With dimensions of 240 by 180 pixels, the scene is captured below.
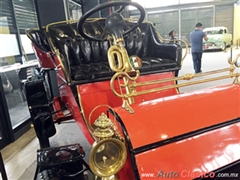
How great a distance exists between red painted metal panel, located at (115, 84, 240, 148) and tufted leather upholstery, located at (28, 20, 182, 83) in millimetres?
800

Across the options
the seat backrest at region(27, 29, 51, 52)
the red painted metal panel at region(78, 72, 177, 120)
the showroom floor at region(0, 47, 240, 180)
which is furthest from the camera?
the seat backrest at region(27, 29, 51, 52)

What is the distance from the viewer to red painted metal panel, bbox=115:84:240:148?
997mm

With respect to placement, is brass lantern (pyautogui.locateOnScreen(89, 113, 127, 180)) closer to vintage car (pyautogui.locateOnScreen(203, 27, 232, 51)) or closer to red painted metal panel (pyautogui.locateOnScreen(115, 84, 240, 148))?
red painted metal panel (pyautogui.locateOnScreen(115, 84, 240, 148))

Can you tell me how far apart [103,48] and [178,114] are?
1.79m

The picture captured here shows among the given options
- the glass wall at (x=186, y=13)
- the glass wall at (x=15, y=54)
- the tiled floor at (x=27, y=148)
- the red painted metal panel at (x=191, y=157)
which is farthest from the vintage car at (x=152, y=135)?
the glass wall at (x=186, y=13)

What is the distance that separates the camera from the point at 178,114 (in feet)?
3.57

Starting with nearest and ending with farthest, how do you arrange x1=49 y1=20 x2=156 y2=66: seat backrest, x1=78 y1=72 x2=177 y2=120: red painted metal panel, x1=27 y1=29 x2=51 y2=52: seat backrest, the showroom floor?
1. x1=78 y1=72 x2=177 y2=120: red painted metal panel
2. the showroom floor
3. x1=27 y1=29 x2=51 y2=52: seat backrest
4. x1=49 y1=20 x2=156 y2=66: seat backrest

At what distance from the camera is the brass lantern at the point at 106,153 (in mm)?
900

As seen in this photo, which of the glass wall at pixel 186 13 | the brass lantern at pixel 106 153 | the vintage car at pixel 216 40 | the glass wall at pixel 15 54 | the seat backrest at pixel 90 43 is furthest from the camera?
the glass wall at pixel 186 13

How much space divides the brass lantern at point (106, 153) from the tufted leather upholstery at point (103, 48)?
1060mm

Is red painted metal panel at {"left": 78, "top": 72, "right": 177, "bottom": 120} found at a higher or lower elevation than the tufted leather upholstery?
lower

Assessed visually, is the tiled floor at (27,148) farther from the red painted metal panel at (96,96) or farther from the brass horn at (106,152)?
the brass horn at (106,152)

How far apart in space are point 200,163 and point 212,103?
0.36 m

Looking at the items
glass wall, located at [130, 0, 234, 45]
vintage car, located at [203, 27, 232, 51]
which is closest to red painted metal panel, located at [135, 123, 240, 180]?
vintage car, located at [203, 27, 232, 51]
